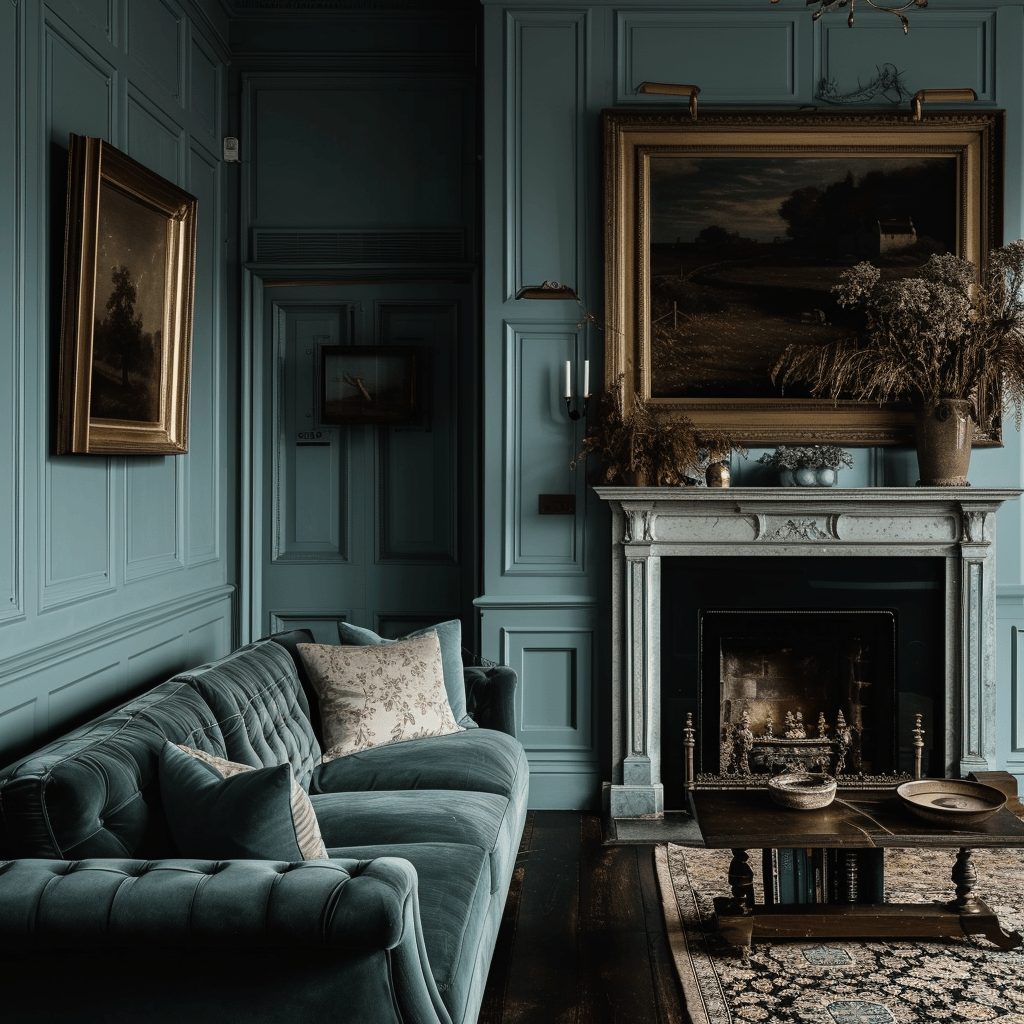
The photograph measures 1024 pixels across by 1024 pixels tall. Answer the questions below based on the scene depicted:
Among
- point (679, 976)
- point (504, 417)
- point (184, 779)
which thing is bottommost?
point (679, 976)

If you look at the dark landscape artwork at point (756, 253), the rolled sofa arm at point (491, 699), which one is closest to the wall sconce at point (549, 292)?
the dark landscape artwork at point (756, 253)

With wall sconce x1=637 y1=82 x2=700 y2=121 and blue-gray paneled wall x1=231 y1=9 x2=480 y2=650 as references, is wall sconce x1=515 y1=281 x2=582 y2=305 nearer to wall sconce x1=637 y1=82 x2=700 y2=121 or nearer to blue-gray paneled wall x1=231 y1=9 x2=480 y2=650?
blue-gray paneled wall x1=231 y1=9 x2=480 y2=650

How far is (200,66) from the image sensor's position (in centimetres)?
441

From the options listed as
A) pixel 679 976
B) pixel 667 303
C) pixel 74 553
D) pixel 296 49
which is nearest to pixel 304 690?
pixel 74 553

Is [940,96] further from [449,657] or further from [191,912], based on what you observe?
[191,912]

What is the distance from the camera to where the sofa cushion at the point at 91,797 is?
1.89m

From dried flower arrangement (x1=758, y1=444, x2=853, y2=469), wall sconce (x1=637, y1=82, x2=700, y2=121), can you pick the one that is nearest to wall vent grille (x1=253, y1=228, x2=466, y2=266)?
wall sconce (x1=637, y1=82, x2=700, y2=121)

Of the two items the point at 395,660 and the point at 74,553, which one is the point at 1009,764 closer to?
the point at 395,660

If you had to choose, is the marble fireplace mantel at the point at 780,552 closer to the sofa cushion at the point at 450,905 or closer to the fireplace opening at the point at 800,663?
the fireplace opening at the point at 800,663

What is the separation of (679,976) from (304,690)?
148 centimetres

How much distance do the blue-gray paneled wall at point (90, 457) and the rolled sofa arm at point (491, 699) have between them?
1.20 meters

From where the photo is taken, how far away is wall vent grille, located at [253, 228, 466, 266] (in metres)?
4.83

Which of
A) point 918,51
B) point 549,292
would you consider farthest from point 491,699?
point 918,51

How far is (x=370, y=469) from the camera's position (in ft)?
16.1
